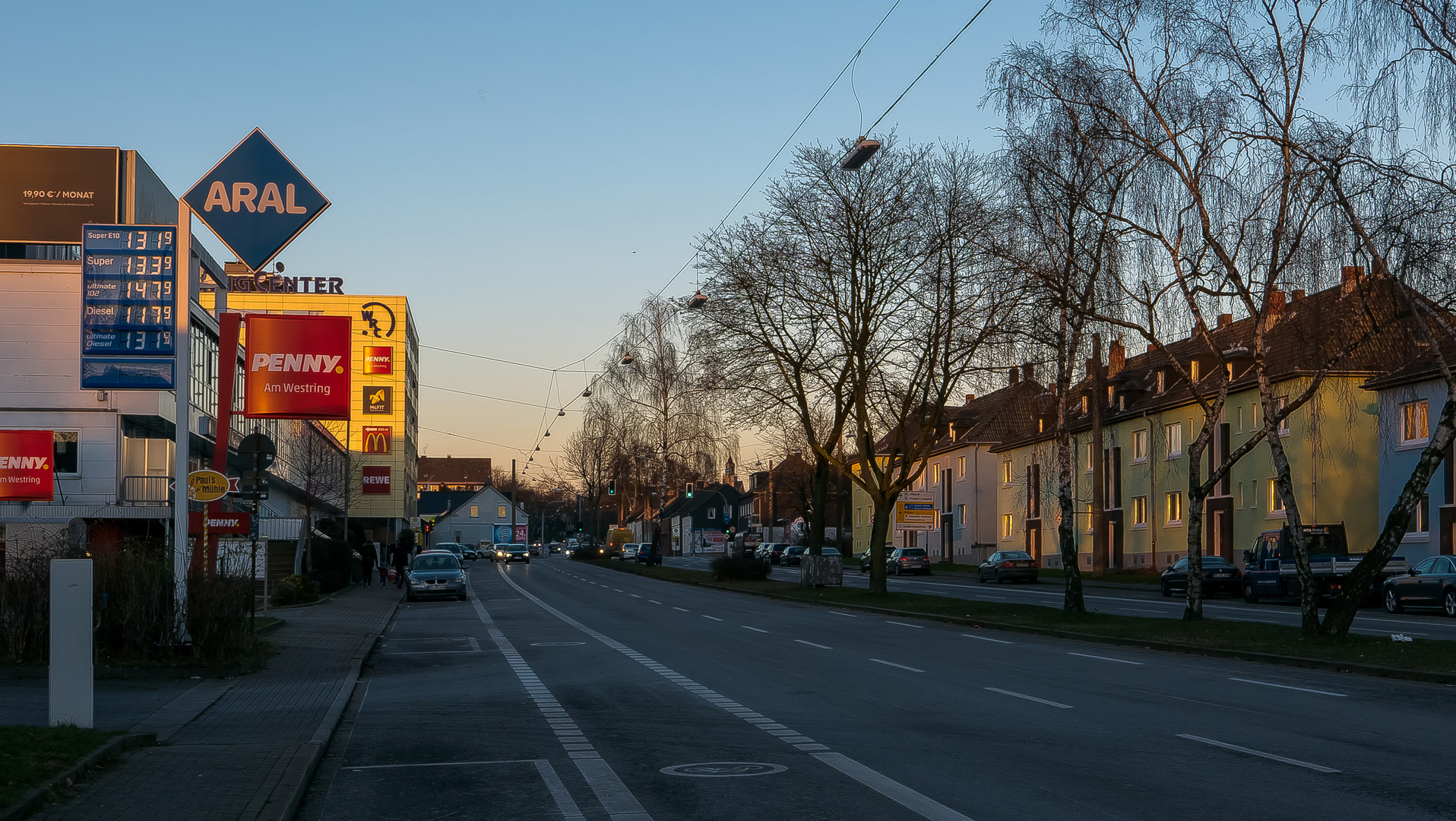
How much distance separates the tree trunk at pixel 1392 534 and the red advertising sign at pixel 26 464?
1575 inches

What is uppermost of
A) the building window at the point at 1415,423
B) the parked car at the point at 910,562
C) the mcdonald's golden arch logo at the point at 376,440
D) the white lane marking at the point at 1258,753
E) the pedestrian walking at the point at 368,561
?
the mcdonald's golden arch logo at the point at 376,440

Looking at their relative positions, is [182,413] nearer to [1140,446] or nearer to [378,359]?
[1140,446]

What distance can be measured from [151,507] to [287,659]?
1221 inches

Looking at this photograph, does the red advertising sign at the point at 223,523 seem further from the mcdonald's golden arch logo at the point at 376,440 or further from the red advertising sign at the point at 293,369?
the mcdonald's golden arch logo at the point at 376,440

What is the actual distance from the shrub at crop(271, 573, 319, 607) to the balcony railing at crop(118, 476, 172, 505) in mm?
11636

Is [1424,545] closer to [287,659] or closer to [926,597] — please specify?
[926,597]

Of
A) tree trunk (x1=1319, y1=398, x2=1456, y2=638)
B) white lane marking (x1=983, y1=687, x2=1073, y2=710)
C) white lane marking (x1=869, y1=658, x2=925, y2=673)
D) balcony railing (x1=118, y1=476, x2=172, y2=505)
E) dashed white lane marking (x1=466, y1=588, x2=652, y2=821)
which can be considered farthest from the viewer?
balcony railing (x1=118, y1=476, x2=172, y2=505)

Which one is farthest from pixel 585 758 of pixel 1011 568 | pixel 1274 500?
pixel 1011 568

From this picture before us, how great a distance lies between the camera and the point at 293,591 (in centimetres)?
3516

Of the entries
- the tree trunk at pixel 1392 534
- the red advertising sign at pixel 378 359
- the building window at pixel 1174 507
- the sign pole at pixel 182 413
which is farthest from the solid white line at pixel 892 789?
the red advertising sign at pixel 378 359

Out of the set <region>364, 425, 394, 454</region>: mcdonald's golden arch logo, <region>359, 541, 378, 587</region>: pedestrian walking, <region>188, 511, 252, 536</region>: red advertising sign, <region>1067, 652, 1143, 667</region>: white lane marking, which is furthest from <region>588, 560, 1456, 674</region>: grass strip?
<region>364, 425, 394, 454</region>: mcdonald's golden arch logo

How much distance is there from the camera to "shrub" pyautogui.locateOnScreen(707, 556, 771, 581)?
5225cm

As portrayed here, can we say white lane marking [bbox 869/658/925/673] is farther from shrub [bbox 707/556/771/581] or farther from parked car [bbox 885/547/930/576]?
parked car [bbox 885/547/930/576]

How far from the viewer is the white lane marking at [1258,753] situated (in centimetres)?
925
